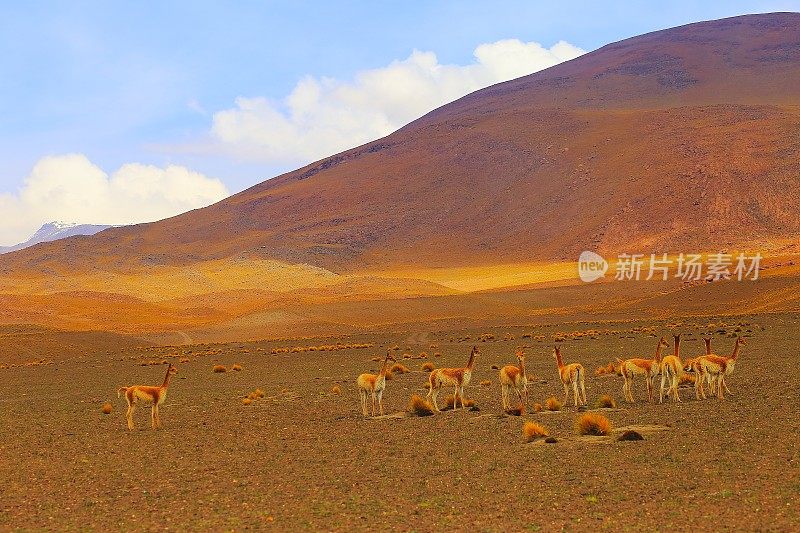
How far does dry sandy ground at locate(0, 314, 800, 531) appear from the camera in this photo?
1123cm

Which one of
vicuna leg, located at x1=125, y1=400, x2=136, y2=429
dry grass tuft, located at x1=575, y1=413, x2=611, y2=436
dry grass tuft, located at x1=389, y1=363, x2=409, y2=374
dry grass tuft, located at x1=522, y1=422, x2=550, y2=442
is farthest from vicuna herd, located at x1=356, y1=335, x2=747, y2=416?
dry grass tuft, located at x1=389, y1=363, x2=409, y2=374

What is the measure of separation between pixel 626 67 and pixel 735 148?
57.3 m

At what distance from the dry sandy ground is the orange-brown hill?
75.7 metres

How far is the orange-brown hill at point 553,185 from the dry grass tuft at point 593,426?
78532 mm

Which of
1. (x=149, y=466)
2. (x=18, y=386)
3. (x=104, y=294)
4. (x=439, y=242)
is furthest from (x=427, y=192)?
(x=149, y=466)

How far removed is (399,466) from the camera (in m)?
14.7

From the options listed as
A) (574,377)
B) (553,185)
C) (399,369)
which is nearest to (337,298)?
(553,185)

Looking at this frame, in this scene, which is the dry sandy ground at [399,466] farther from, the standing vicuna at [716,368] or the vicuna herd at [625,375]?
the vicuna herd at [625,375]

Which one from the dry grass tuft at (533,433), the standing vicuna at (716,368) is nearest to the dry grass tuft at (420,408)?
the dry grass tuft at (533,433)

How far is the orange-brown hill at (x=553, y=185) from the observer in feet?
333

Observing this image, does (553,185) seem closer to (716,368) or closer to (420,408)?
(716,368)

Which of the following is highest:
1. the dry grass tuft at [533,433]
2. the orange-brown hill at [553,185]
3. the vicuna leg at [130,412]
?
the orange-brown hill at [553,185]

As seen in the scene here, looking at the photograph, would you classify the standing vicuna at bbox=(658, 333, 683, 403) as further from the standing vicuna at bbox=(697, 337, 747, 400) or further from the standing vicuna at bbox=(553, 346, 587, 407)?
the standing vicuna at bbox=(553, 346, 587, 407)

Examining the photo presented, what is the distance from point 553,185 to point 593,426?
341 feet
